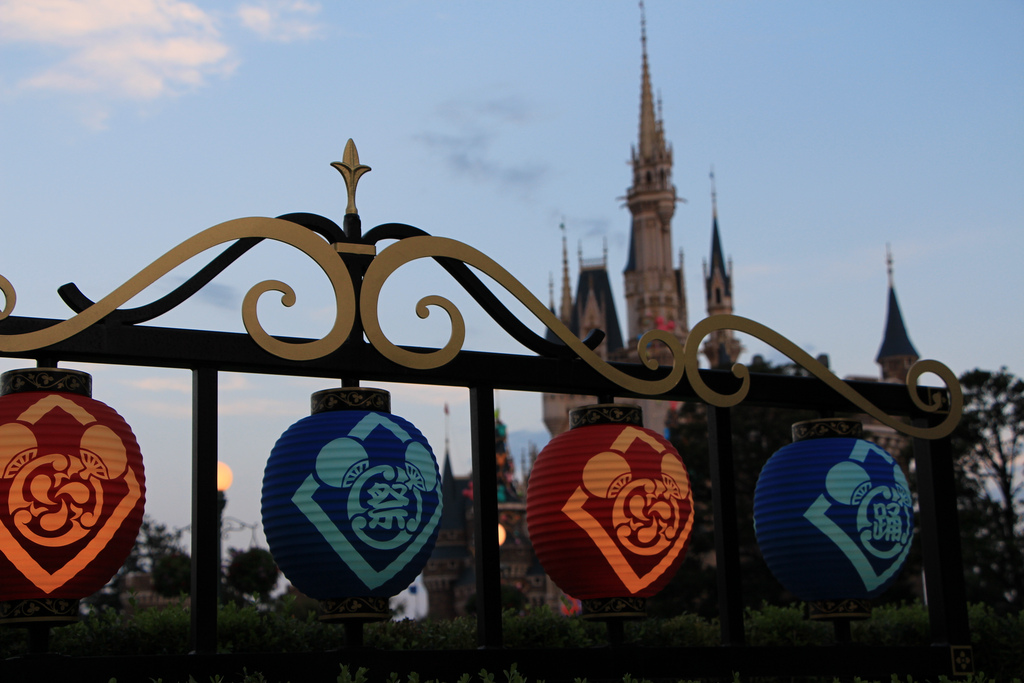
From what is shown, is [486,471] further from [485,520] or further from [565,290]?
[565,290]

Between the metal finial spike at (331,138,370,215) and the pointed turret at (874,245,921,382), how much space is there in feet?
210

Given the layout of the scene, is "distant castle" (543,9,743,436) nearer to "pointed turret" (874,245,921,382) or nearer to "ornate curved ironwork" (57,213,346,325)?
"pointed turret" (874,245,921,382)

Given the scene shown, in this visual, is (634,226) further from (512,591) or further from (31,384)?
(31,384)

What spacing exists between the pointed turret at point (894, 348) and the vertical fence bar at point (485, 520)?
210 feet

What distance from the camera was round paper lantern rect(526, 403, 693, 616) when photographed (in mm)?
5023

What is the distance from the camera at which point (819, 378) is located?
5973 mm

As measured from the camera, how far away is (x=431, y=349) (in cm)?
499

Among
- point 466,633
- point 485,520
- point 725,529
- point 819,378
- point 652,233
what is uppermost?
point 652,233

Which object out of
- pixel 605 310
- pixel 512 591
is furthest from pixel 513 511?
pixel 605 310

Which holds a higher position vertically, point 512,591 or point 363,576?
point 363,576

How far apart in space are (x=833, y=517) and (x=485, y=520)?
1.78 m

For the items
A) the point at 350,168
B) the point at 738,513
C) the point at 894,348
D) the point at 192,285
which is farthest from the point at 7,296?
the point at 894,348

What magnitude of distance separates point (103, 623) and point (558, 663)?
2.36 m

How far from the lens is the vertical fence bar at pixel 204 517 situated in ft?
14.3
